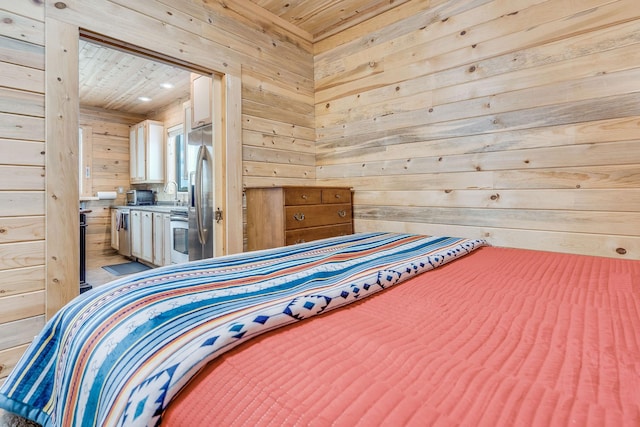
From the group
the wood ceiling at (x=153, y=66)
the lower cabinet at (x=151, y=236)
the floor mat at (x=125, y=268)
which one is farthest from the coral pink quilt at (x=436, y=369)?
the floor mat at (x=125, y=268)

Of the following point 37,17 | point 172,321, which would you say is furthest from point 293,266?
point 37,17

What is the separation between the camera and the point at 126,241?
191 inches

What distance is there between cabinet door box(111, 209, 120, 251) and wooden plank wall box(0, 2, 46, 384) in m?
3.78

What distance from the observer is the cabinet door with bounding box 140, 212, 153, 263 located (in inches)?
169

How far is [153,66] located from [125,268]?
2.74 m

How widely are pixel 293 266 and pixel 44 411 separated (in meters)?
0.84

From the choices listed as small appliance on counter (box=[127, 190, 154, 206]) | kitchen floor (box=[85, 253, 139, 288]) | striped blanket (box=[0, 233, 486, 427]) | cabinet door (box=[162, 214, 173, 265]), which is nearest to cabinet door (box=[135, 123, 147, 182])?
small appliance on counter (box=[127, 190, 154, 206])

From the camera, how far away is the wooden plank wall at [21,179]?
5.26ft

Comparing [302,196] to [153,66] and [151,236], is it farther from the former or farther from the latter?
[151,236]

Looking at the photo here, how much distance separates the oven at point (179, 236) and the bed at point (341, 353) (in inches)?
99.8

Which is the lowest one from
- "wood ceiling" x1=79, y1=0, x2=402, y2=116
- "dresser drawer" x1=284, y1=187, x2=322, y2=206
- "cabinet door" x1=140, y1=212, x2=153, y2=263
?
"cabinet door" x1=140, y1=212, x2=153, y2=263

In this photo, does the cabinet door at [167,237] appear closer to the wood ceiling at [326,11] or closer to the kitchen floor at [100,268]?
the kitchen floor at [100,268]

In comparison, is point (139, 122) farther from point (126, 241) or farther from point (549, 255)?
point (549, 255)

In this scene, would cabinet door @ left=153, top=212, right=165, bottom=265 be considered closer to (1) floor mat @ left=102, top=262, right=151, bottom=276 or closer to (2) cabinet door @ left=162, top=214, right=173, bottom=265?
(2) cabinet door @ left=162, top=214, right=173, bottom=265
